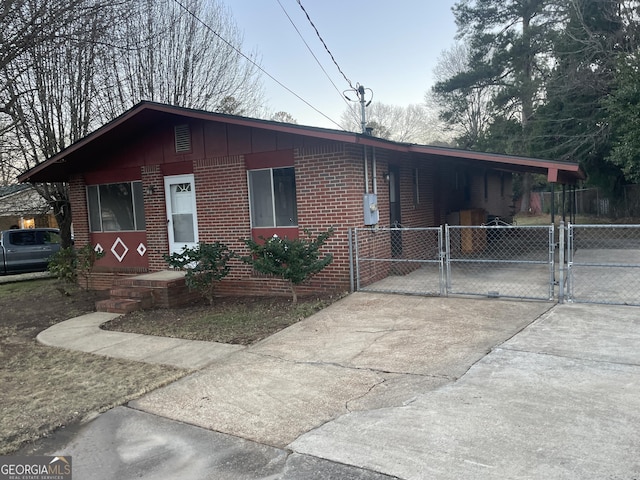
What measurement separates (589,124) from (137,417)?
67.8 ft

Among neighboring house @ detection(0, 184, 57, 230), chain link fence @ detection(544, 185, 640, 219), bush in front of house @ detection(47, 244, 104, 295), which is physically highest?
neighboring house @ detection(0, 184, 57, 230)

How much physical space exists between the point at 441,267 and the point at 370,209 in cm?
176

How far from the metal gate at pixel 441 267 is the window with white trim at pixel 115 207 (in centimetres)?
554

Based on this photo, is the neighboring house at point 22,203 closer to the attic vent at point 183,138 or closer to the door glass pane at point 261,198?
→ the attic vent at point 183,138

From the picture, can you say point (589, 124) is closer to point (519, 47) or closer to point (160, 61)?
point (519, 47)

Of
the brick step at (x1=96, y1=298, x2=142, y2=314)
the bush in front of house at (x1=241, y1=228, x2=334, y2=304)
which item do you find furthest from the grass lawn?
the bush in front of house at (x1=241, y1=228, x2=334, y2=304)

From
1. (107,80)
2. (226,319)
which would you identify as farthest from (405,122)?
(226,319)

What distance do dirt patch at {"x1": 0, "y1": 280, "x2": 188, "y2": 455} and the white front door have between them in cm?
342

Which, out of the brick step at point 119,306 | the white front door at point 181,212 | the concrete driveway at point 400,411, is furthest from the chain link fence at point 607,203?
the brick step at point 119,306

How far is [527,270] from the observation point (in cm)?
1046

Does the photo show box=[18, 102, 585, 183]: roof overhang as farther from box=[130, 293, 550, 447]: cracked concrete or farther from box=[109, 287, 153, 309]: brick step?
box=[109, 287, 153, 309]: brick step

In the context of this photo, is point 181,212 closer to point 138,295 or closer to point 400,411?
point 138,295

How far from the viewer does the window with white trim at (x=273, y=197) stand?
923 centimetres

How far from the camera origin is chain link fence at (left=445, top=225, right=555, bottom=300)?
783 cm
